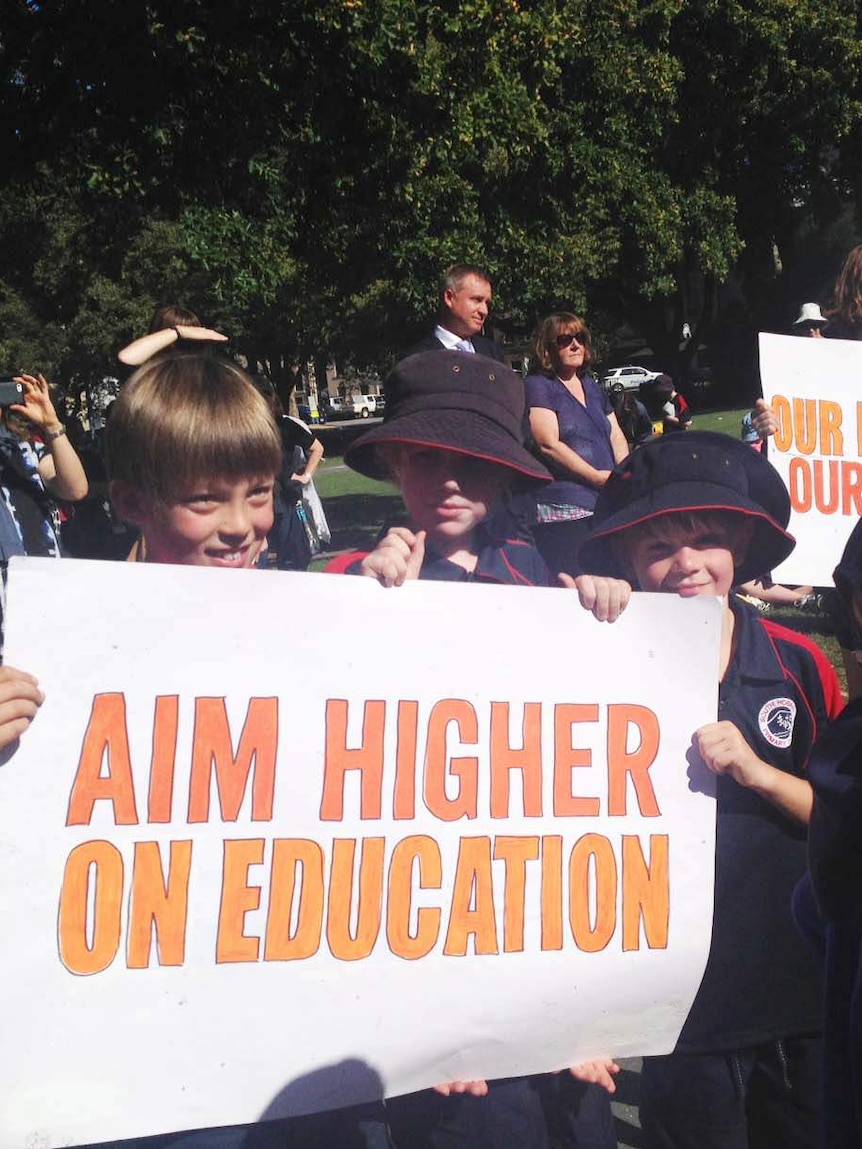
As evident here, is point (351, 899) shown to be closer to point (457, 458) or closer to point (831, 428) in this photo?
point (457, 458)

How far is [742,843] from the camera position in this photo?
→ 1.96 m

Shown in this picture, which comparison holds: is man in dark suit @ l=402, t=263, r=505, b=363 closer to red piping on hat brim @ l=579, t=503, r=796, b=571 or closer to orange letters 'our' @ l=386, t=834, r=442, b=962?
red piping on hat brim @ l=579, t=503, r=796, b=571

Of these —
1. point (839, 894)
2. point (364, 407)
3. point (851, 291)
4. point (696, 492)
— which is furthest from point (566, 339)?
point (364, 407)

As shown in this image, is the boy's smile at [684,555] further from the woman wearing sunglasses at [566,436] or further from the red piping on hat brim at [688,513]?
the woman wearing sunglasses at [566,436]

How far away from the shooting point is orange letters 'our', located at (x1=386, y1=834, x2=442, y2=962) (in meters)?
1.74

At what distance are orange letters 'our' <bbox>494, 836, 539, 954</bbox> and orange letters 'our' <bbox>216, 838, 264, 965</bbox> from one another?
407mm

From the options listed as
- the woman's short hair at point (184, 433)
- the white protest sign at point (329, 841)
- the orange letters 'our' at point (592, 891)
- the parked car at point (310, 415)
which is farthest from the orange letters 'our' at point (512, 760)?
the parked car at point (310, 415)

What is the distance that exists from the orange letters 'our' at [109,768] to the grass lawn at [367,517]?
306cm

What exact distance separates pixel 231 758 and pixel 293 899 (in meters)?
0.24

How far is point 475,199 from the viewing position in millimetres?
9984

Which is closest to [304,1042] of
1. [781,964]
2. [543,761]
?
[543,761]

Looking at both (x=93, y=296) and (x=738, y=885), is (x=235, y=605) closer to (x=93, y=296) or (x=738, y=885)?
(x=738, y=885)

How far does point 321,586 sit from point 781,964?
3.54 feet

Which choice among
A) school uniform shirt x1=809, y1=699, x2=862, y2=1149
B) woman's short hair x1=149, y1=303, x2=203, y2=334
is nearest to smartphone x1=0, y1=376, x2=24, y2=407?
woman's short hair x1=149, y1=303, x2=203, y2=334
